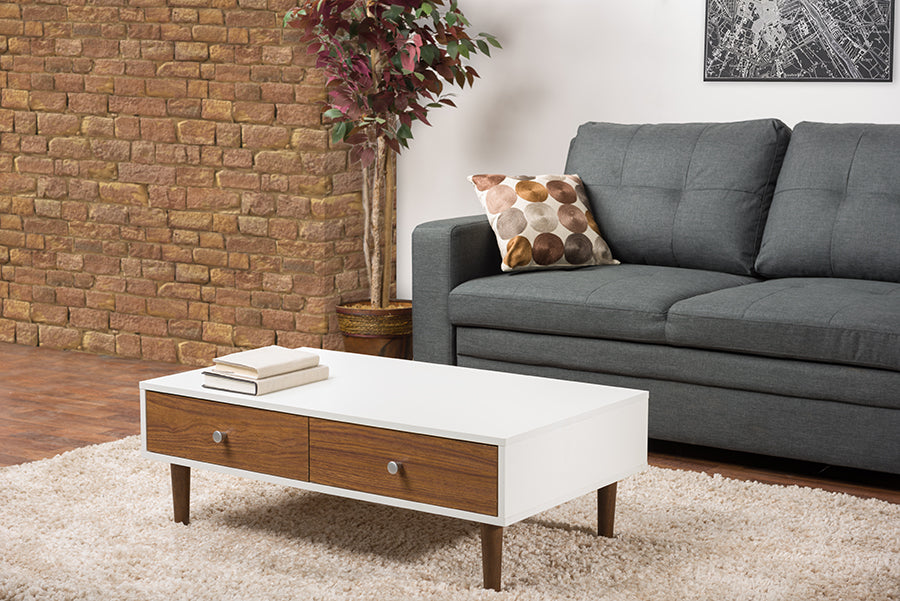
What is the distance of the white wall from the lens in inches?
170

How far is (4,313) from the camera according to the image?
5473mm

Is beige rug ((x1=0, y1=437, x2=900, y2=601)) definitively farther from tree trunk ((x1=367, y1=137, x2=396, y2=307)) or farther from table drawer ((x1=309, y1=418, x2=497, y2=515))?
tree trunk ((x1=367, y1=137, x2=396, y2=307))

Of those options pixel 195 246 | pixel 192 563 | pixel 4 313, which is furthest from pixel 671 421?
pixel 4 313

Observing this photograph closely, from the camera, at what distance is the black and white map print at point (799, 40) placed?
13.5 ft

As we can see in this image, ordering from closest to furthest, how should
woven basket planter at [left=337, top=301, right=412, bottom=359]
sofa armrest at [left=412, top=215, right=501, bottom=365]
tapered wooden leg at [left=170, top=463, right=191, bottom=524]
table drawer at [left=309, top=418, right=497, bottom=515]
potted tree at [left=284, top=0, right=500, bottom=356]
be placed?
table drawer at [left=309, top=418, right=497, bottom=515] → tapered wooden leg at [left=170, top=463, right=191, bottom=524] → sofa armrest at [left=412, top=215, right=501, bottom=365] → potted tree at [left=284, top=0, right=500, bottom=356] → woven basket planter at [left=337, top=301, right=412, bottom=359]

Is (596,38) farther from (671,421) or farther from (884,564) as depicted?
(884,564)

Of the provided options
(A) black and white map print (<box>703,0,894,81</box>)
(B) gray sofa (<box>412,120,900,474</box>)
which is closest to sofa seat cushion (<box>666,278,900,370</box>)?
(B) gray sofa (<box>412,120,900,474</box>)

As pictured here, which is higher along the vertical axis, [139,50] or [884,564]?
[139,50]

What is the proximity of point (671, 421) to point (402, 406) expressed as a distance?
1171 mm

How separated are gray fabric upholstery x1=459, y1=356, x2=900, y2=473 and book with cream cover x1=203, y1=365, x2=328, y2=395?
1094mm

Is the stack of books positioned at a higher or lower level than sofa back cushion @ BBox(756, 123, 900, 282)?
lower

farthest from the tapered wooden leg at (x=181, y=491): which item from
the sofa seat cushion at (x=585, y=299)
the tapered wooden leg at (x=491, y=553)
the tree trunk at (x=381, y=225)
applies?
the tree trunk at (x=381, y=225)

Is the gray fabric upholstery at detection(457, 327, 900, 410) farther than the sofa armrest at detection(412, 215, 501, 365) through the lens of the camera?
No

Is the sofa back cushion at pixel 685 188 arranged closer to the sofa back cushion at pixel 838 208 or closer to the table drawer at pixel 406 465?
the sofa back cushion at pixel 838 208
